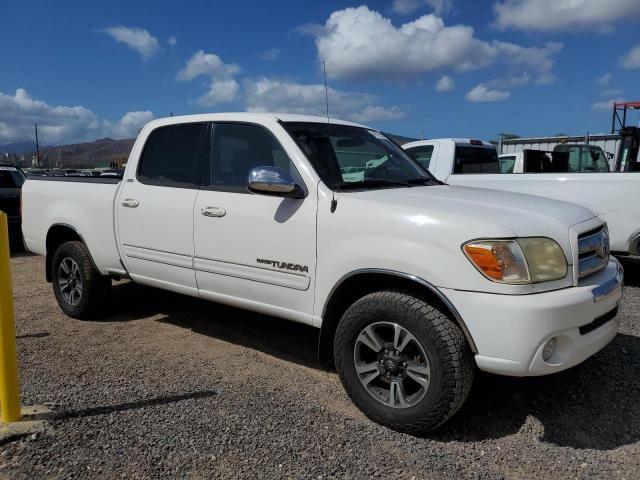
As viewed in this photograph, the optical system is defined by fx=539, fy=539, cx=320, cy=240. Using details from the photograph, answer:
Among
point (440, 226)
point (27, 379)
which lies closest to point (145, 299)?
point (27, 379)

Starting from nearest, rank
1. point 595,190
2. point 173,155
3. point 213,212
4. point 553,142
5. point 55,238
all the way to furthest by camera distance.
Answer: point 213,212 → point 173,155 → point 55,238 → point 595,190 → point 553,142

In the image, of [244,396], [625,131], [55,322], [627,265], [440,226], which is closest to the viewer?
[440,226]

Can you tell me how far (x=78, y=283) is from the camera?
5367 mm

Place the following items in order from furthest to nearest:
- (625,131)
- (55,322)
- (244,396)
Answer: (625,131)
(55,322)
(244,396)

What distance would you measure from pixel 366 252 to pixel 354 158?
46.1 inches

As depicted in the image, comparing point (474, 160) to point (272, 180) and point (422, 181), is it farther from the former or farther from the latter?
point (272, 180)

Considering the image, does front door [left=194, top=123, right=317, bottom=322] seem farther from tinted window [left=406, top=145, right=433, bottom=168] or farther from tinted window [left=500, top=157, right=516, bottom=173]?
tinted window [left=500, top=157, right=516, bottom=173]

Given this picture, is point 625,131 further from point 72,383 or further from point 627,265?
point 72,383

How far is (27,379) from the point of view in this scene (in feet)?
13.0

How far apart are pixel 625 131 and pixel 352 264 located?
29.3ft

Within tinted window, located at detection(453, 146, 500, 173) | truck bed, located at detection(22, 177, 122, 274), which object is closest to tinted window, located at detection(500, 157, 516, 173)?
tinted window, located at detection(453, 146, 500, 173)

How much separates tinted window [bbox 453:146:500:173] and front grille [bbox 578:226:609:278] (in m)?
4.80

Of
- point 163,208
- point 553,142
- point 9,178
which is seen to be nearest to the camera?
point 163,208

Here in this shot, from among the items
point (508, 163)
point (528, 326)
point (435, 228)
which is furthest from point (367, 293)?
point (508, 163)
